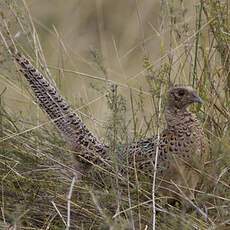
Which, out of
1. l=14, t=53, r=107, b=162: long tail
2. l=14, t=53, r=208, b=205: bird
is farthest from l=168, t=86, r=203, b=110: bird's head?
l=14, t=53, r=107, b=162: long tail

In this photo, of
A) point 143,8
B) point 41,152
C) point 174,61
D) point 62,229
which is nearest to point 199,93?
point 174,61

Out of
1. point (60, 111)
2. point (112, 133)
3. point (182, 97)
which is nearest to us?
point (112, 133)

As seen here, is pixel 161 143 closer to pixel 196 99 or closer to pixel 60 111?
pixel 196 99

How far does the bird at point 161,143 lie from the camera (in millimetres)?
3979

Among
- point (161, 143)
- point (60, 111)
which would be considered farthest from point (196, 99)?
point (60, 111)

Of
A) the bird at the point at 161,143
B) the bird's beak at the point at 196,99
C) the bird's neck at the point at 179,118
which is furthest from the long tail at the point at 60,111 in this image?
the bird's beak at the point at 196,99

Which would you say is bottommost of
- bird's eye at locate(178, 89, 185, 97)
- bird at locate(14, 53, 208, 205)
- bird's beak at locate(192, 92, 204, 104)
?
bird at locate(14, 53, 208, 205)

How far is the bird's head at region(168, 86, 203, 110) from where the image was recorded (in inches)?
161

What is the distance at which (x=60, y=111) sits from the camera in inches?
172

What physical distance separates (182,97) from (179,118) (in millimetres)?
87

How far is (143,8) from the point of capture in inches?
293

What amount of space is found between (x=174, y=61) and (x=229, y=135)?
54 cm

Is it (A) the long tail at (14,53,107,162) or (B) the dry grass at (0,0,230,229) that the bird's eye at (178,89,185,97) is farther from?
(A) the long tail at (14,53,107,162)

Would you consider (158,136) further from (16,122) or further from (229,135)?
(16,122)
